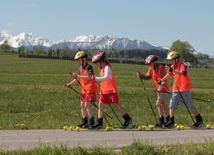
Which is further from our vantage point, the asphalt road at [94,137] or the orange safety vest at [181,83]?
the orange safety vest at [181,83]

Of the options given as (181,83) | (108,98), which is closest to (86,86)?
(108,98)

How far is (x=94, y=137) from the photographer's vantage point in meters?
10.8

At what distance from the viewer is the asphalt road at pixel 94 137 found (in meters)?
9.70

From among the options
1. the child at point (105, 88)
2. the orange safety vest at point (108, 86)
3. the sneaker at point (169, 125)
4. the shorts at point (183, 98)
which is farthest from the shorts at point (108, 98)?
the shorts at point (183, 98)

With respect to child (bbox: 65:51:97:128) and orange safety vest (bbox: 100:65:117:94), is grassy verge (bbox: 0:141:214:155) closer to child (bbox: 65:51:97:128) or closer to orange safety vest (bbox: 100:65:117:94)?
orange safety vest (bbox: 100:65:117:94)

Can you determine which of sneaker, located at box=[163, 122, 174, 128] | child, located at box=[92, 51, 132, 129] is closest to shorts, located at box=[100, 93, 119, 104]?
child, located at box=[92, 51, 132, 129]

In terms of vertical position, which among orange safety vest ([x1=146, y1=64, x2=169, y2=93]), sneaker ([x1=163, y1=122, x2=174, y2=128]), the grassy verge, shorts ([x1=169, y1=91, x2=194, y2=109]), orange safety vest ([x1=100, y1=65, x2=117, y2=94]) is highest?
orange safety vest ([x1=146, y1=64, x2=169, y2=93])

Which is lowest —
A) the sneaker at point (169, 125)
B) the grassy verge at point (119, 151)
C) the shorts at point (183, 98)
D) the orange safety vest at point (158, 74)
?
the sneaker at point (169, 125)

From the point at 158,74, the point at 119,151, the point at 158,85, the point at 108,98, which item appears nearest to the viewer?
the point at 119,151

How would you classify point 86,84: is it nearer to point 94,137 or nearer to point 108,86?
point 108,86

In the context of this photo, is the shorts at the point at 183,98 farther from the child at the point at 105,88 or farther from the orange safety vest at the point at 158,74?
the child at the point at 105,88

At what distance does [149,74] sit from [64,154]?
6.16 meters

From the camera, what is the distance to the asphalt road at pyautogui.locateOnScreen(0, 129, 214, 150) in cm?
970

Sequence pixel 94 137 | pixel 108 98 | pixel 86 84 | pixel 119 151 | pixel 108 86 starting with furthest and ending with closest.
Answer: pixel 86 84
pixel 108 86
pixel 108 98
pixel 94 137
pixel 119 151
